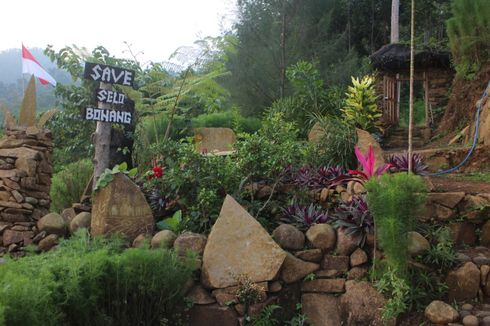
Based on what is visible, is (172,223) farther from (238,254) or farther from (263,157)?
(263,157)

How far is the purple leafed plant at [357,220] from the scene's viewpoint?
451 centimetres

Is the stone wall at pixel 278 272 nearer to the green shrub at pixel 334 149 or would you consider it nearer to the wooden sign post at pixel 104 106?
the wooden sign post at pixel 104 106

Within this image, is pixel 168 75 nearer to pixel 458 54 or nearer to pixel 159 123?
pixel 159 123

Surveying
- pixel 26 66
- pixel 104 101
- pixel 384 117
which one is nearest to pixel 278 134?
pixel 104 101

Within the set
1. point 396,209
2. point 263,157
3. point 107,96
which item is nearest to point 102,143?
point 107,96

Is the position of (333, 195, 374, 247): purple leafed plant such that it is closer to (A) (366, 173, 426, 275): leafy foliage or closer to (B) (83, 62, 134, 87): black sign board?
(A) (366, 173, 426, 275): leafy foliage

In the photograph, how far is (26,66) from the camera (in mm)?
9742

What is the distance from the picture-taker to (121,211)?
194 inches

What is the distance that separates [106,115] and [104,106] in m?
0.25

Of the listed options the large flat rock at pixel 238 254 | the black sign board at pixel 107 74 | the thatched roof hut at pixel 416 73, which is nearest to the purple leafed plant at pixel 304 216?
the large flat rock at pixel 238 254

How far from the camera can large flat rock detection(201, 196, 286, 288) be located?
4.41m

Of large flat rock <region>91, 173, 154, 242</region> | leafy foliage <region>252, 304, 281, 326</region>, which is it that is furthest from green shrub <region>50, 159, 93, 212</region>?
leafy foliage <region>252, 304, 281, 326</region>

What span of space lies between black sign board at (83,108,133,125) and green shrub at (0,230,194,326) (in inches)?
58.4

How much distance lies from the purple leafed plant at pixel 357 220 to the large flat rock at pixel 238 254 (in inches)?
26.0
